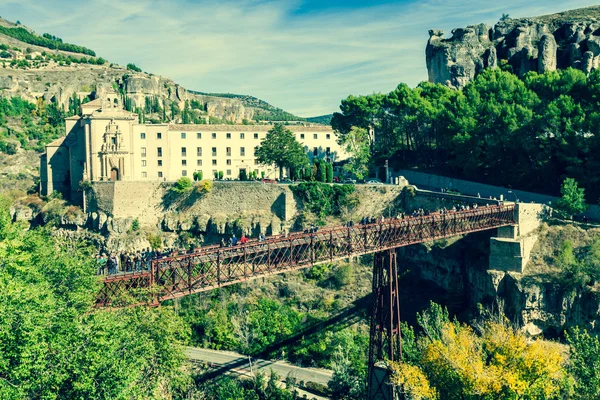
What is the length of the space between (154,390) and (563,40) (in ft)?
253

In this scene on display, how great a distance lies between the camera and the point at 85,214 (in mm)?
62562

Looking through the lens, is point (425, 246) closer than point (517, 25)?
Yes

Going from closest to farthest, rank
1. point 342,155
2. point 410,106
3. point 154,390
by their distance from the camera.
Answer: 1. point 154,390
2. point 410,106
3. point 342,155


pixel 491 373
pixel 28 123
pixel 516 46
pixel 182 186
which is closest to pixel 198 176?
pixel 182 186

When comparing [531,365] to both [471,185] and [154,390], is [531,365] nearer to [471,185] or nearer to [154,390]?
[154,390]

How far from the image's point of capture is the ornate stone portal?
63.3 meters

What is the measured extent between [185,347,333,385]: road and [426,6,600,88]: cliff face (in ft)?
171

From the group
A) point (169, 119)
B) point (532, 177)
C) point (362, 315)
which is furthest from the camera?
point (169, 119)

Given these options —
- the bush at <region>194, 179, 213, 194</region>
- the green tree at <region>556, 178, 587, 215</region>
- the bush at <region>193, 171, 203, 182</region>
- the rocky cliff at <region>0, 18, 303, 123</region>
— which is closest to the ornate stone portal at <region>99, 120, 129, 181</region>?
the bush at <region>193, 171, 203, 182</region>

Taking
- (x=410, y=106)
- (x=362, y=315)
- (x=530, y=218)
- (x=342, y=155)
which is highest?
(x=410, y=106)

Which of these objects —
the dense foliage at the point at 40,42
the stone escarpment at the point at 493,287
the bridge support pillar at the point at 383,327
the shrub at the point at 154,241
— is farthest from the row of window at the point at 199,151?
the dense foliage at the point at 40,42

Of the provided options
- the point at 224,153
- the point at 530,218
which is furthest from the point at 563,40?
the point at 224,153

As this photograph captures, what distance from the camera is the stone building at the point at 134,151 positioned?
63.6 m

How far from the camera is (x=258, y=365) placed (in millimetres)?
42844
